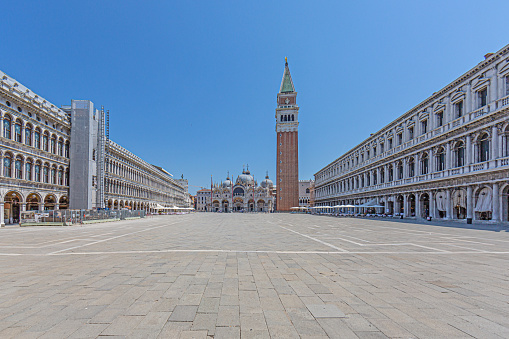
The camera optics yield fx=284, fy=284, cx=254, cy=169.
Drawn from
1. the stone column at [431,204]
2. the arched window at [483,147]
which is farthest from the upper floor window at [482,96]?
the stone column at [431,204]

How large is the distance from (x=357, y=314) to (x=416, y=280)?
2.77m

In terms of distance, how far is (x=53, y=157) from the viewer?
33.0m

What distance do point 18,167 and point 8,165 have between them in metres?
1.25

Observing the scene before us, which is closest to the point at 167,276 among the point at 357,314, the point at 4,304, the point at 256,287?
the point at 256,287

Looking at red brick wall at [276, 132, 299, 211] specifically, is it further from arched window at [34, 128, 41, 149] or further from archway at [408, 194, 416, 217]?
arched window at [34, 128, 41, 149]

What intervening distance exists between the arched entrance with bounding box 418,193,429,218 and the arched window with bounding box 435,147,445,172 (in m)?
4.38

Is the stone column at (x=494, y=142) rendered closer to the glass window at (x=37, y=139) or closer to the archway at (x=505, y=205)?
the archway at (x=505, y=205)

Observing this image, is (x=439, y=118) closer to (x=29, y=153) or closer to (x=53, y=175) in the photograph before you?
(x=29, y=153)

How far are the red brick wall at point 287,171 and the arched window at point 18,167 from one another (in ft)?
237

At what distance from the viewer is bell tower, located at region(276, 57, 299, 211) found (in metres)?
92.5

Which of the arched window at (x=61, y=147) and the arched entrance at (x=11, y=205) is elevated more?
the arched window at (x=61, y=147)

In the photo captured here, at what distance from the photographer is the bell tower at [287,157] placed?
92500 mm

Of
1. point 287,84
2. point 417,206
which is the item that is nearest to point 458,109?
point 417,206

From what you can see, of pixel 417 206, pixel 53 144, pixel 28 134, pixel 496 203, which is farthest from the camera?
pixel 417 206
